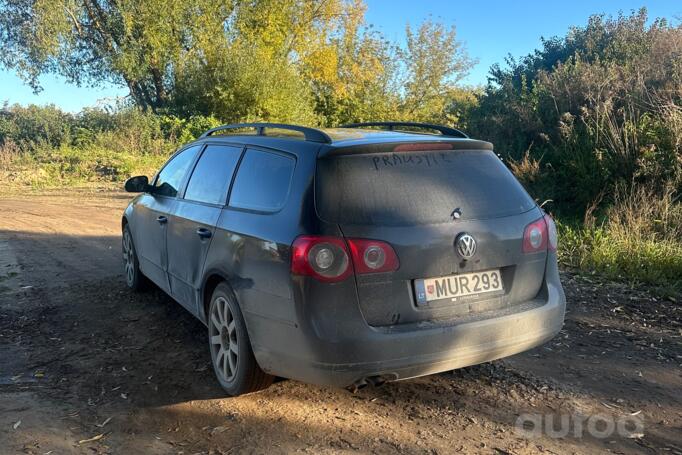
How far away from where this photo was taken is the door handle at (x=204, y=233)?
399cm

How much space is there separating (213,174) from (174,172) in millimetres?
1020

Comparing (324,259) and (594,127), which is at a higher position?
(594,127)

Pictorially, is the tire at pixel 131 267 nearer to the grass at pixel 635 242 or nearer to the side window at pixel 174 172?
the side window at pixel 174 172

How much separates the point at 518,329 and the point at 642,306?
9.70 feet

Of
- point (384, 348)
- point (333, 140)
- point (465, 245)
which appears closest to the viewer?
point (384, 348)

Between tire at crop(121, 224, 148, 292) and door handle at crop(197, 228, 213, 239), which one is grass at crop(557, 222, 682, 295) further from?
tire at crop(121, 224, 148, 292)

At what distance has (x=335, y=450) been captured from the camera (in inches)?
122

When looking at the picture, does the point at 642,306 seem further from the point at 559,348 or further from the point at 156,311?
the point at 156,311

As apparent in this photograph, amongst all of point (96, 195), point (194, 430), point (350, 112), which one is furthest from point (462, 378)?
point (350, 112)

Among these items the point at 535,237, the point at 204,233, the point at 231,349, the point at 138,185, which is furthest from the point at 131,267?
the point at 535,237

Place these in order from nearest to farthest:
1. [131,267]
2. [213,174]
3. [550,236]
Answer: [550,236] → [213,174] → [131,267]

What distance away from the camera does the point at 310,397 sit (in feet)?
12.3

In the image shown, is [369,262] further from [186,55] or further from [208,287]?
[186,55]

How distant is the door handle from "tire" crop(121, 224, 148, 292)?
80.6 inches
